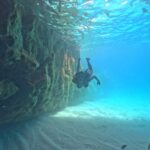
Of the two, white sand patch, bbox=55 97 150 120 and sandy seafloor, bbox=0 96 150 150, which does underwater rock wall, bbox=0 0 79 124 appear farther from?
white sand patch, bbox=55 97 150 120

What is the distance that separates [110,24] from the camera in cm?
2514

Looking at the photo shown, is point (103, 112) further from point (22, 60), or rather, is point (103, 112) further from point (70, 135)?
point (22, 60)

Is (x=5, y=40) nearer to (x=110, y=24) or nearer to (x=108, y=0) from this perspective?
(x=108, y=0)

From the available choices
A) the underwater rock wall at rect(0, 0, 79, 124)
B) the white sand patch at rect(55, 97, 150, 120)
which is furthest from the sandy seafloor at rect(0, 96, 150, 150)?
the white sand patch at rect(55, 97, 150, 120)

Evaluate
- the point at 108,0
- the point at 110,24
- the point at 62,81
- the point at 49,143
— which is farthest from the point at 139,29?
the point at 49,143

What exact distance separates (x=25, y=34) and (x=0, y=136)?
4.81 metres

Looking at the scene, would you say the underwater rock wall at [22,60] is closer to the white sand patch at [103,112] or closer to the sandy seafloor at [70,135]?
the sandy seafloor at [70,135]

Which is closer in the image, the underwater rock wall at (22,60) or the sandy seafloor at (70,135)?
the underwater rock wall at (22,60)

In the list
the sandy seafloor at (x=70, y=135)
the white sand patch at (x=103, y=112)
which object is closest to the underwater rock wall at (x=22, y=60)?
the sandy seafloor at (x=70, y=135)

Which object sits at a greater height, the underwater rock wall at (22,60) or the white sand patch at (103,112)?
the underwater rock wall at (22,60)

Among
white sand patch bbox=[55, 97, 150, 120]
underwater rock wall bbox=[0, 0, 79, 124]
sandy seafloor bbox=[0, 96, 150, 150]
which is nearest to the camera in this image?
underwater rock wall bbox=[0, 0, 79, 124]

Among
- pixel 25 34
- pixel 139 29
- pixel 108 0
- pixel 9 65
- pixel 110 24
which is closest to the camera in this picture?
pixel 9 65

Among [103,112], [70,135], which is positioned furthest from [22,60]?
[103,112]

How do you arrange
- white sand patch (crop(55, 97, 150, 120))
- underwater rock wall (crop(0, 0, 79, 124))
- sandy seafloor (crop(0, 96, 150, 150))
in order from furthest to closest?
white sand patch (crop(55, 97, 150, 120))
sandy seafloor (crop(0, 96, 150, 150))
underwater rock wall (crop(0, 0, 79, 124))
